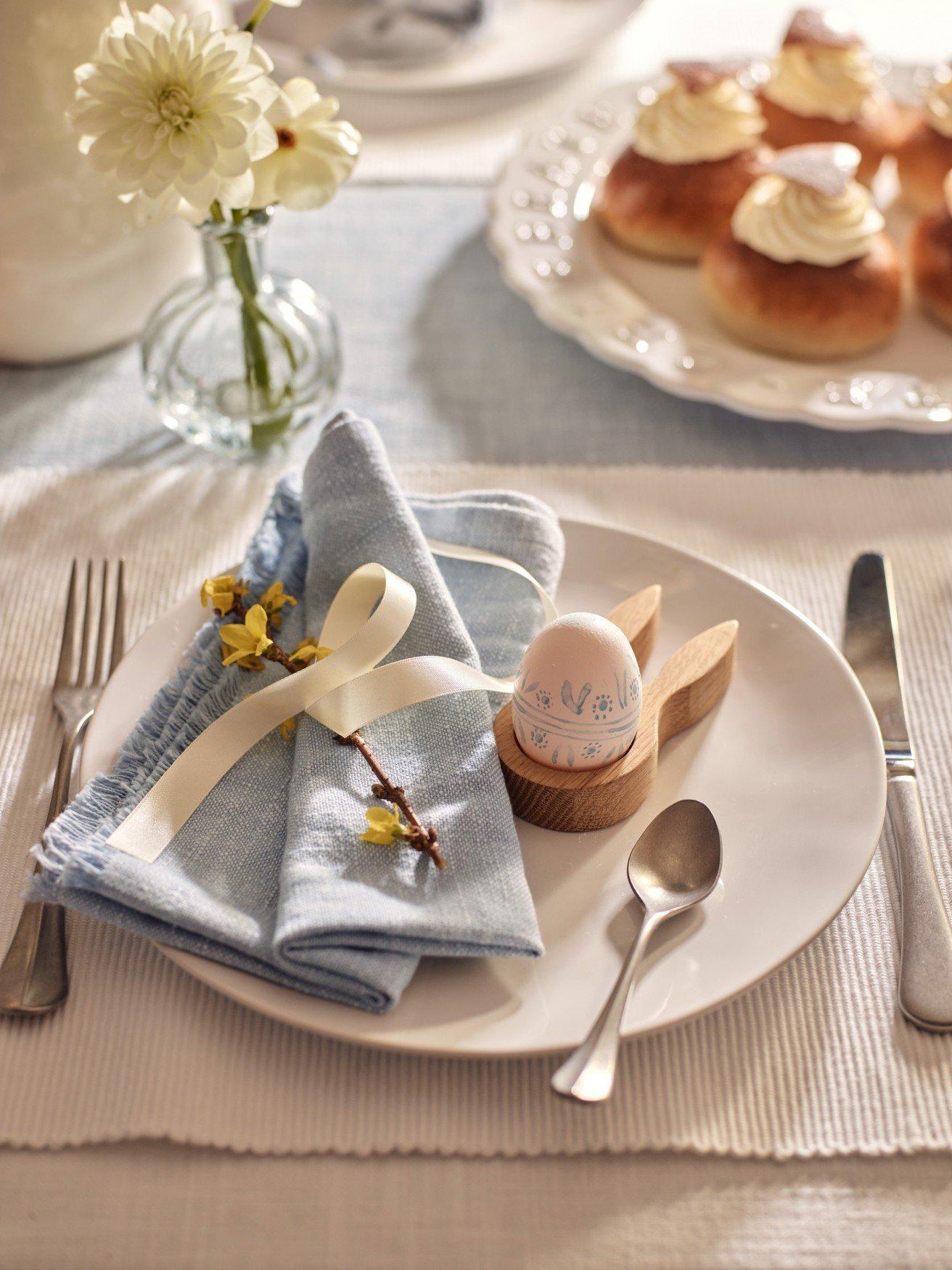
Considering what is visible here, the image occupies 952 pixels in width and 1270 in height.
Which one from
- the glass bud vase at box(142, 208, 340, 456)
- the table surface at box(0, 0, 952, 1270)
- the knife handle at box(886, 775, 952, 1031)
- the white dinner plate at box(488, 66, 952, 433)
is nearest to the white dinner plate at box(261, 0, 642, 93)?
the table surface at box(0, 0, 952, 1270)

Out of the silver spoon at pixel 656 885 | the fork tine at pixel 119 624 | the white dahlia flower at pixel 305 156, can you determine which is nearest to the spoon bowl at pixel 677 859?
the silver spoon at pixel 656 885

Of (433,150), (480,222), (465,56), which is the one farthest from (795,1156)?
(465,56)

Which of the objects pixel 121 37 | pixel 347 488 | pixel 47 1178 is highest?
pixel 121 37

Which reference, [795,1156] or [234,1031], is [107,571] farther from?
[795,1156]

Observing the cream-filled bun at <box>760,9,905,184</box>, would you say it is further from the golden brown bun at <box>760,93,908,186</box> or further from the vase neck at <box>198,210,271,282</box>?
the vase neck at <box>198,210,271,282</box>

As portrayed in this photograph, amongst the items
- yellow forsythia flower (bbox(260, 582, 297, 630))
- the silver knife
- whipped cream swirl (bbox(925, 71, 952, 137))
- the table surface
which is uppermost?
whipped cream swirl (bbox(925, 71, 952, 137))

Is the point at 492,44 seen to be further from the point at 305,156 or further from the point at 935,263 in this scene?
the point at 305,156
